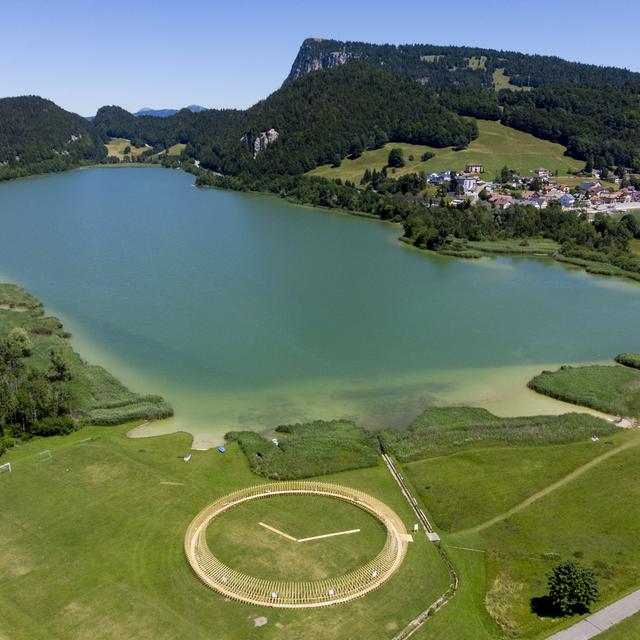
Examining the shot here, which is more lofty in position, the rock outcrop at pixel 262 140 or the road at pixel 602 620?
the rock outcrop at pixel 262 140

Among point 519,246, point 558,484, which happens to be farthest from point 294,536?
point 519,246

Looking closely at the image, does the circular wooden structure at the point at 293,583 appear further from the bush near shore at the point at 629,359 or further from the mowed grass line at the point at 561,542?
the bush near shore at the point at 629,359

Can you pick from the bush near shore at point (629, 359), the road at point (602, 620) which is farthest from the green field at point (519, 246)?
the road at point (602, 620)

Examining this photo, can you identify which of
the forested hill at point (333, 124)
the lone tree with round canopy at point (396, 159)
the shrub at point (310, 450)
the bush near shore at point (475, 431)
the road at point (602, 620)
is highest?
the forested hill at point (333, 124)

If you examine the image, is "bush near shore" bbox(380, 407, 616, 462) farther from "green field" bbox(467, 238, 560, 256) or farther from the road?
"green field" bbox(467, 238, 560, 256)

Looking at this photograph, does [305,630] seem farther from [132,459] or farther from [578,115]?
[578,115]
